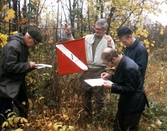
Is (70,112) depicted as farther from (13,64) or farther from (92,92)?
(13,64)

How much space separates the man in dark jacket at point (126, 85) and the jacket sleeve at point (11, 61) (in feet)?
4.19

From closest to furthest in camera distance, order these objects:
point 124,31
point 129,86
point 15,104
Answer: point 129,86
point 124,31
point 15,104

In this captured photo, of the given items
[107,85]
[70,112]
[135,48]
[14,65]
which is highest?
[135,48]

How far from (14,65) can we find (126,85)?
1642mm

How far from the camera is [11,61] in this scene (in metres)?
3.55

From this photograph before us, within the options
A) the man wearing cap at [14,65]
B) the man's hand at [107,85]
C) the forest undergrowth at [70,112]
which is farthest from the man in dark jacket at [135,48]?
the man wearing cap at [14,65]

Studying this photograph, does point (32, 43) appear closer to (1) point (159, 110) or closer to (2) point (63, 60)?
(2) point (63, 60)

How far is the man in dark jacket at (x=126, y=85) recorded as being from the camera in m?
3.28

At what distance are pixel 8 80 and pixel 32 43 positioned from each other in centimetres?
68

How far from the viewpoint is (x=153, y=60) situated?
12.7 meters

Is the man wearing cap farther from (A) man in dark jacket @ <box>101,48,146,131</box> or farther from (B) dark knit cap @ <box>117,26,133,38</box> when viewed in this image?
(B) dark knit cap @ <box>117,26,133,38</box>

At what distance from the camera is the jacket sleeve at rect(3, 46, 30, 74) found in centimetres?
354

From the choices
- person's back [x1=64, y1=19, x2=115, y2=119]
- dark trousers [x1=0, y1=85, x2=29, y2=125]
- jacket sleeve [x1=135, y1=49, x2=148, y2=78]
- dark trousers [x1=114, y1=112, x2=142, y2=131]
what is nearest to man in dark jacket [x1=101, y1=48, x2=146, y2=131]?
dark trousers [x1=114, y1=112, x2=142, y2=131]

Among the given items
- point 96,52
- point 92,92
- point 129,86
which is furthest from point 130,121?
point 96,52
